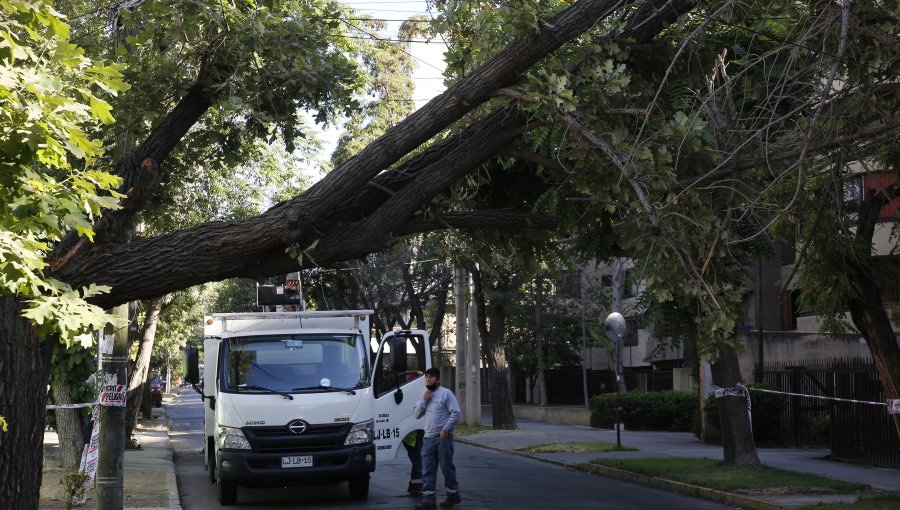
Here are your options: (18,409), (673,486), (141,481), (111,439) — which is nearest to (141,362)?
(141,481)

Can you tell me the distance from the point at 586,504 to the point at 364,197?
5.63 meters

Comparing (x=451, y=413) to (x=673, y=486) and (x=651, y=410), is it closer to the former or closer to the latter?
(x=673, y=486)

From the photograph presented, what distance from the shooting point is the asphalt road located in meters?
14.0

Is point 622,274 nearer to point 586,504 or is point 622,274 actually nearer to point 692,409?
point 692,409

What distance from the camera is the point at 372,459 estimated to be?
14031 millimetres

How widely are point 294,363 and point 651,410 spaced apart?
19.2m

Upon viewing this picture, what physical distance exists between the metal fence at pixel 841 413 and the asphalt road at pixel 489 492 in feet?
17.4

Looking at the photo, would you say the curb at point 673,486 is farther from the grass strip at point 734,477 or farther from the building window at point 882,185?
the building window at point 882,185

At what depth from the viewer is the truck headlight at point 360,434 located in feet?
45.4

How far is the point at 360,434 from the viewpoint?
1393 centimetres

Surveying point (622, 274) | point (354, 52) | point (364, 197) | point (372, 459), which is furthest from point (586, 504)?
point (622, 274)

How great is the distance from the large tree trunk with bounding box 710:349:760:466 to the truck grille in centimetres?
707

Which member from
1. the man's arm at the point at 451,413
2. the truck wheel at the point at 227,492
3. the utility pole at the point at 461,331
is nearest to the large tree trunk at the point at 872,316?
the man's arm at the point at 451,413

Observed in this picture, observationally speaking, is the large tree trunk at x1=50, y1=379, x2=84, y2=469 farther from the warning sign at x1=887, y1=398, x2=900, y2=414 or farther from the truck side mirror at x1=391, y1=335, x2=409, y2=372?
the warning sign at x1=887, y1=398, x2=900, y2=414
